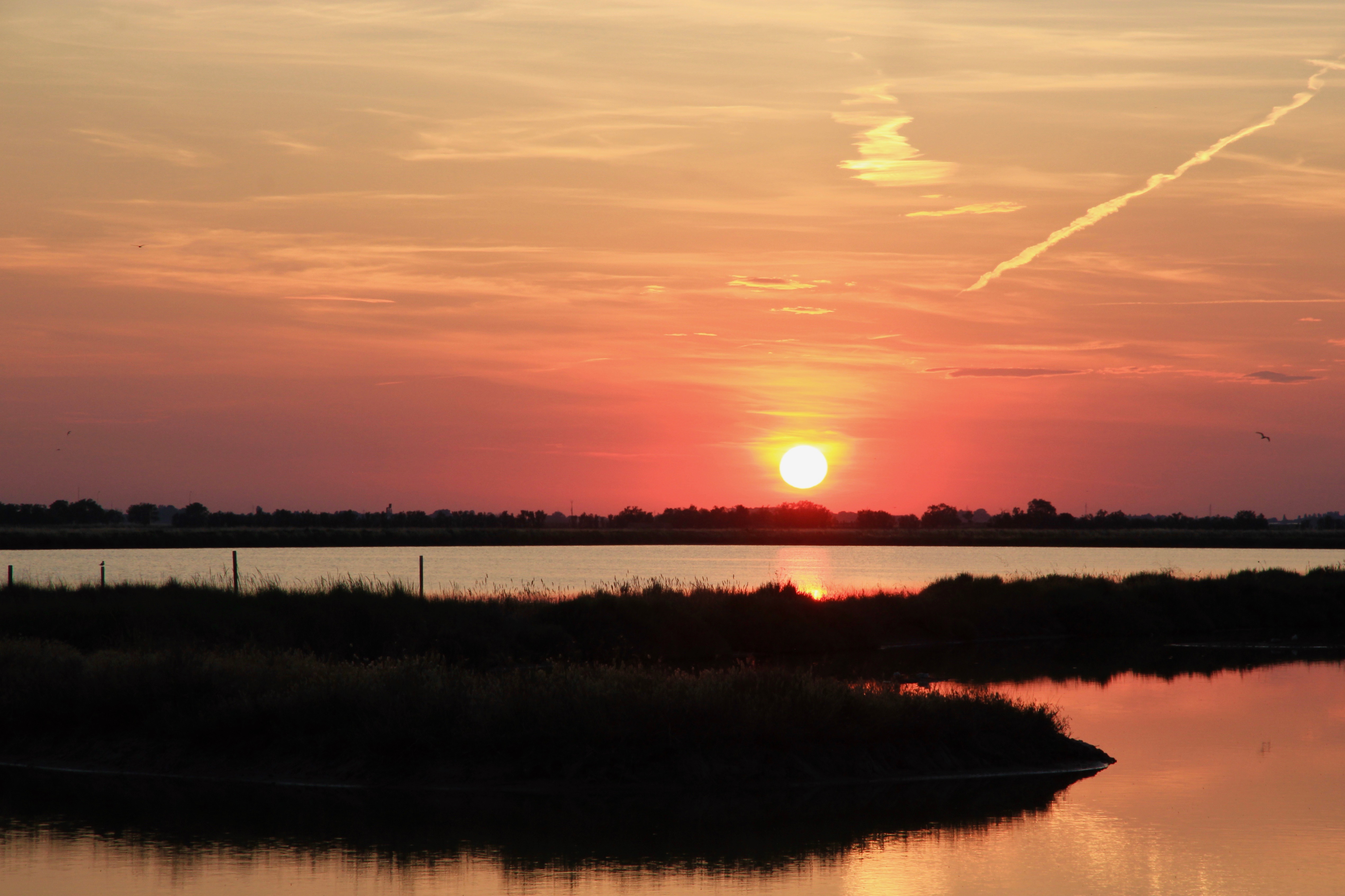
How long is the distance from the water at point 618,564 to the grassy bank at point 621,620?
27.6 feet

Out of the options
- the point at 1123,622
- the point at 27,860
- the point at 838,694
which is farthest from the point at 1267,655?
the point at 27,860

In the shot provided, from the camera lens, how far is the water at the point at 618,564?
6494cm

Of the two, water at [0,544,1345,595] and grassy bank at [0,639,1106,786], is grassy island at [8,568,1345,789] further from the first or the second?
water at [0,544,1345,595]

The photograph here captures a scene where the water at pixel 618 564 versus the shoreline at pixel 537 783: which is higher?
the water at pixel 618 564

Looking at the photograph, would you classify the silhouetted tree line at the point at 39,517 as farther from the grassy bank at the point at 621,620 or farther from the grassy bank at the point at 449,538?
the grassy bank at the point at 621,620

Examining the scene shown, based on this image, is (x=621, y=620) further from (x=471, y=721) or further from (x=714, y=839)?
(x=714, y=839)

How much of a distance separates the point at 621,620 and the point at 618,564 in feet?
192

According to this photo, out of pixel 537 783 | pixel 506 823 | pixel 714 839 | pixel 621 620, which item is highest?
pixel 621 620

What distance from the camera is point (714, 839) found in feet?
53.0

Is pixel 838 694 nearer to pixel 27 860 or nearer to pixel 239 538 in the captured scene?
pixel 27 860

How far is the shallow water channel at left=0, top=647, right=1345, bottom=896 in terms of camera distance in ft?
46.5

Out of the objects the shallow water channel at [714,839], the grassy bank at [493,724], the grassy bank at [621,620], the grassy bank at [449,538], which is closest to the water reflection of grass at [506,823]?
the shallow water channel at [714,839]

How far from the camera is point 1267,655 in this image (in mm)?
42344

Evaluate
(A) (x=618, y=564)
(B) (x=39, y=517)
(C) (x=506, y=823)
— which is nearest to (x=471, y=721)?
(C) (x=506, y=823)
